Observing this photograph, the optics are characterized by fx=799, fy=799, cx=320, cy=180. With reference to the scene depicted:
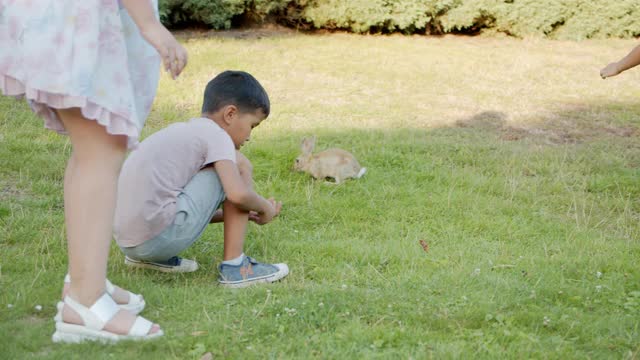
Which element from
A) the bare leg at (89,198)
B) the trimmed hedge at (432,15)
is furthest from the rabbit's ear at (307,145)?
the trimmed hedge at (432,15)

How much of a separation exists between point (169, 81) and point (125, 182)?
492 centimetres

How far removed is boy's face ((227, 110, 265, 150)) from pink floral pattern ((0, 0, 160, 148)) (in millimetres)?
875

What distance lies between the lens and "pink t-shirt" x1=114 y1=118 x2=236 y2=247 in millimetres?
3207

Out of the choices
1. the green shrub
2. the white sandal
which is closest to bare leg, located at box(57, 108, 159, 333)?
the white sandal

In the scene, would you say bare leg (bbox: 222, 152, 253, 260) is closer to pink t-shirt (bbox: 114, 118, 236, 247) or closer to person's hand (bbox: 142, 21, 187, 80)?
pink t-shirt (bbox: 114, 118, 236, 247)

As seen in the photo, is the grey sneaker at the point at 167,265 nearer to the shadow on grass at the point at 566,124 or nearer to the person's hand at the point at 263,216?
the person's hand at the point at 263,216

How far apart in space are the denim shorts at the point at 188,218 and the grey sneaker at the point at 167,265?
0.40 ft

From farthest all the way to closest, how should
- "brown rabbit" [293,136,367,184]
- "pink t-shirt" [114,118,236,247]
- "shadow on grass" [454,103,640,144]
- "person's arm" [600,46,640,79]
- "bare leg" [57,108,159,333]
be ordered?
"shadow on grass" [454,103,640,144]
"brown rabbit" [293,136,367,184]
"person's arm" [600,46,640,79]
"pink t-shirt" [114,118,236,247]
"bare leg" [57,108,159,333]

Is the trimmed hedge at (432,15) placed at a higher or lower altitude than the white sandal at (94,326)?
lower

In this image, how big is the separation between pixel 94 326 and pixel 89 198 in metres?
0.44

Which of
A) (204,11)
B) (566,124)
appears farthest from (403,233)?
(204,11)

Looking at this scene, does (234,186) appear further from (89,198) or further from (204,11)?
(204,11)

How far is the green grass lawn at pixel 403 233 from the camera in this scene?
2.86 m

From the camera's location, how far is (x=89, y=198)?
2.59 meters
